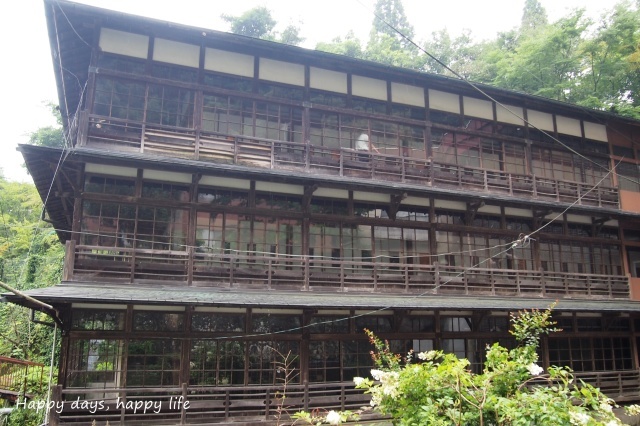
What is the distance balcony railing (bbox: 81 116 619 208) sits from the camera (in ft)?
41.9

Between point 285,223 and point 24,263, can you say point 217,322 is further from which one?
point 24,263

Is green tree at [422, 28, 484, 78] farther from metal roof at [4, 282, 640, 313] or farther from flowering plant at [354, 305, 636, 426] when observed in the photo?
flowering plant at [354, 305, 636, 426]

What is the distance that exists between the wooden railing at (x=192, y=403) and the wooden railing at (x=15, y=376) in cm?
580

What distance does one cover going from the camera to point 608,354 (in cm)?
1725

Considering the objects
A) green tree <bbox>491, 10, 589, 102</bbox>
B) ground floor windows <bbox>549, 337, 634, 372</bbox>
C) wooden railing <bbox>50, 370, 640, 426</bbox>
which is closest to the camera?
wooden railing <bbox>50, 370, 640, 426</bbox>

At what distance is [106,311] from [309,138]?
7307 mm

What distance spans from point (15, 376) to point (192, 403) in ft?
29.5

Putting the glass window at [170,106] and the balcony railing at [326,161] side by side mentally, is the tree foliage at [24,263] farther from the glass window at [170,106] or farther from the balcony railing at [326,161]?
the glass window at [170,106]

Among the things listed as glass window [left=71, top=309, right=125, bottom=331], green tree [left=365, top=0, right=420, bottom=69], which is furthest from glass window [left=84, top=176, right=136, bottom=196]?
green tree [left=365, top=0, right=420, bottom=69]

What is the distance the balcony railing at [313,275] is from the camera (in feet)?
39.4

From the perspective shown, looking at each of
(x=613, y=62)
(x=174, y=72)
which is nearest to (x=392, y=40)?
(x=613, y=62)

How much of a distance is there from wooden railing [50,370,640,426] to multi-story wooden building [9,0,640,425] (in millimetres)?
66

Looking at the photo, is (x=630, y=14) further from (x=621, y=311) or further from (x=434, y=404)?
(x=434, y=404)

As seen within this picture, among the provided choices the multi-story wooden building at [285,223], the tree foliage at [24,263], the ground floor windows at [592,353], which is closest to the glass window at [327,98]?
the multi-story wooden building at [285,223]
